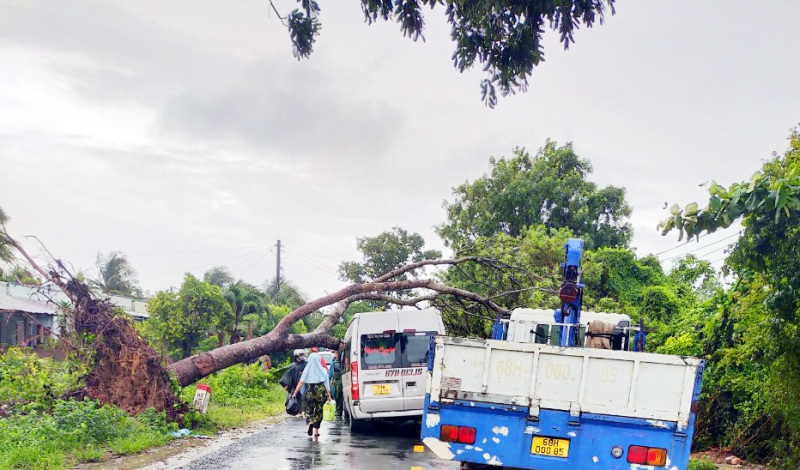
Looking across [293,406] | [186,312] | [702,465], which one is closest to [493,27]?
[702,465]

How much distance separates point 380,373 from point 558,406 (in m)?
7.87

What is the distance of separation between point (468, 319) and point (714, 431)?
25.7ft

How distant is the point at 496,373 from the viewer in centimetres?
799

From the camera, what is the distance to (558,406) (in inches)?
308

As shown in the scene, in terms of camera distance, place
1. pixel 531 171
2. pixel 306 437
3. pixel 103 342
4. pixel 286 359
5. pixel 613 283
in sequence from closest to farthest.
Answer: pixel 103 342
pixel 306 437
pixel 613 283
pixel 286 359
pixel 531 171

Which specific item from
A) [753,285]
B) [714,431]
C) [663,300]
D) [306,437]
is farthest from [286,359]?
[753,285]

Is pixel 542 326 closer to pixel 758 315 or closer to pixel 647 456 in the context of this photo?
pixel 758 315

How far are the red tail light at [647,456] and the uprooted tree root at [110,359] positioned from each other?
9059 millimetres

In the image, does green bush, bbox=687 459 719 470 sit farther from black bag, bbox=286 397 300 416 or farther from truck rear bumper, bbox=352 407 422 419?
black bag, bbox=286 397 300 416

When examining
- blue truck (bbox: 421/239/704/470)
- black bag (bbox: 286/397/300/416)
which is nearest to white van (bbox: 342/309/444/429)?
black bag (bbox: 286/397/300/416)

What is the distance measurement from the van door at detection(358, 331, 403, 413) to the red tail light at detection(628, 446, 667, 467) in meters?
8.08

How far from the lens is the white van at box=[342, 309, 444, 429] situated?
603 inches

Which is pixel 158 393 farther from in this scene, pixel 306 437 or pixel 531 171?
pixel 531 171

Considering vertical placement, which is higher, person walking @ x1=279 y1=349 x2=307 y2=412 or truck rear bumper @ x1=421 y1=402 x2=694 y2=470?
truck rear bumper @ x1=421 y1=402 x2=694 y2=470
